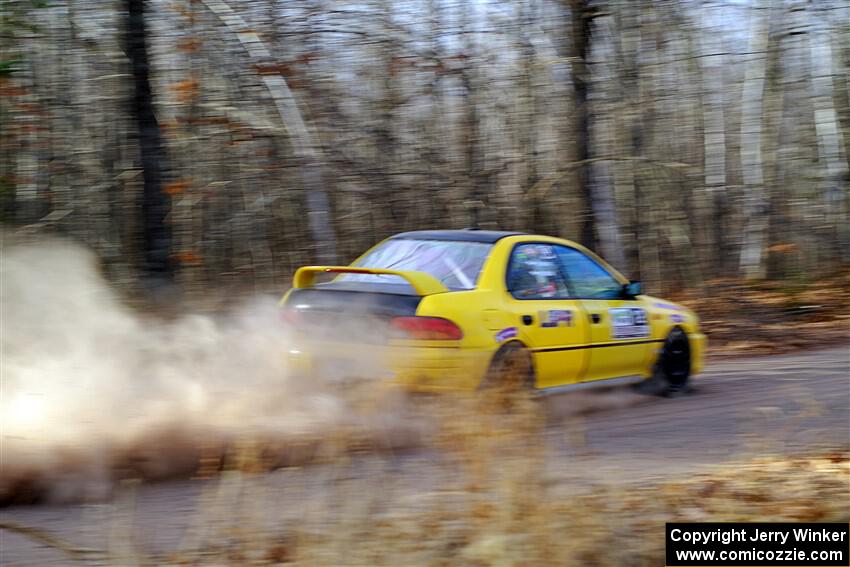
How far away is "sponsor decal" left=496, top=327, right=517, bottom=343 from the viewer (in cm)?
734

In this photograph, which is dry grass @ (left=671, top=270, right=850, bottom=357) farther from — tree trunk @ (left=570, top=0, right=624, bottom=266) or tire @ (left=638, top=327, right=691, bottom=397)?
tire @ (left=638, top=327, right=691, bottom=397)

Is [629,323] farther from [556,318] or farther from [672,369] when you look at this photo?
[556,318]

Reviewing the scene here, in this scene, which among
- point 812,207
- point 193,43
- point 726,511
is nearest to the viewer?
point 726,511

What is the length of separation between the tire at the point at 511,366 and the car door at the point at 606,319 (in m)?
0.91

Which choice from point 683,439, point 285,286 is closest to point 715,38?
point 285,286

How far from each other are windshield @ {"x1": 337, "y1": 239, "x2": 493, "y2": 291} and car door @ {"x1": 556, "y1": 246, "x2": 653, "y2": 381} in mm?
989

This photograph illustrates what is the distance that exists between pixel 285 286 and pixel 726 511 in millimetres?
12314

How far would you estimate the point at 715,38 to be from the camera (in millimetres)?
18516

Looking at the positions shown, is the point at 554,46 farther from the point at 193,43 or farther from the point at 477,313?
the point at 477,313

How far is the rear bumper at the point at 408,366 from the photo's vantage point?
694cm

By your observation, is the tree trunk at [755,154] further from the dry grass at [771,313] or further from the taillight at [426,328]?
the taillight at [426,328]

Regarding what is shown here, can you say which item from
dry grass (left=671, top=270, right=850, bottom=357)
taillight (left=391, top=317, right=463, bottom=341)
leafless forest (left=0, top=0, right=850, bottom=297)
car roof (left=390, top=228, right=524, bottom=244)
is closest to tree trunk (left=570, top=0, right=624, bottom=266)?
leafless forest (left=0, top=0, right=850, bottom=297)

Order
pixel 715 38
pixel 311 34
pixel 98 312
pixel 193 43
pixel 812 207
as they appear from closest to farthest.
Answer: pixel 98 312 < pixel 193 43 < pixel 311 34 < pixel 715 38 < pixel 812 207

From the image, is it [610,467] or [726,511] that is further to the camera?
[610,467]
